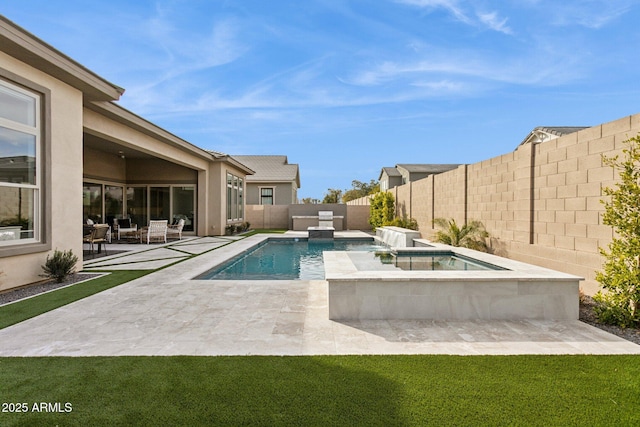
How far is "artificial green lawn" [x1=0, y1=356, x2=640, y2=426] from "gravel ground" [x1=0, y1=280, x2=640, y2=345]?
81cm

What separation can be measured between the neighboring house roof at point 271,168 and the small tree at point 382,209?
33.0 ft

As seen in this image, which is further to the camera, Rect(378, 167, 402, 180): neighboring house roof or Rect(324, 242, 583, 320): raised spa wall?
Rect(378, 167, 402, 180): neighboring house roof

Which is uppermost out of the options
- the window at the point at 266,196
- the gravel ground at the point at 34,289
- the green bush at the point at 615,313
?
the window at the point at 266,196

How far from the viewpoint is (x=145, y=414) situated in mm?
2252

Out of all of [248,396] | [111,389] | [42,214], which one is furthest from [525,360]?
[42,214]

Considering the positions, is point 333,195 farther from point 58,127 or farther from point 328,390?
point 328,390

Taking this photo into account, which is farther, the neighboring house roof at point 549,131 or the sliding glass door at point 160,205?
the neighboring house roof at point 549,131

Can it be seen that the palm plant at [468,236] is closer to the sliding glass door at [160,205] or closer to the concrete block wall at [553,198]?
the concrete block wall at [553,198]

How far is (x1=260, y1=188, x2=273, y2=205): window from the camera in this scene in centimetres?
2762

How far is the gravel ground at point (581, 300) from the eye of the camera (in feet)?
12.3

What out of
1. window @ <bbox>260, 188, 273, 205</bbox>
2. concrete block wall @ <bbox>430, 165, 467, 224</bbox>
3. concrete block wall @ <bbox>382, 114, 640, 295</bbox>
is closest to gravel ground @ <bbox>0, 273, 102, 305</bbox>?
concrete block wall @ <bbox>382, 114, 640, 295</bbox>

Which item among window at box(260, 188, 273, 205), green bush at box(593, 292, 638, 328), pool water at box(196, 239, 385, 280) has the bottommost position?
pool water at box(196, 239, 385, 280)

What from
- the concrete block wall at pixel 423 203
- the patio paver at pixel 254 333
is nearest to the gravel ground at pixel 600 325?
the patio paver at pixel 254 333

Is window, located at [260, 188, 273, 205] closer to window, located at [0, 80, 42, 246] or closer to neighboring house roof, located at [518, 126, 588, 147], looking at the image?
neighboring house roof, located at [518, 126, 588, 147]
